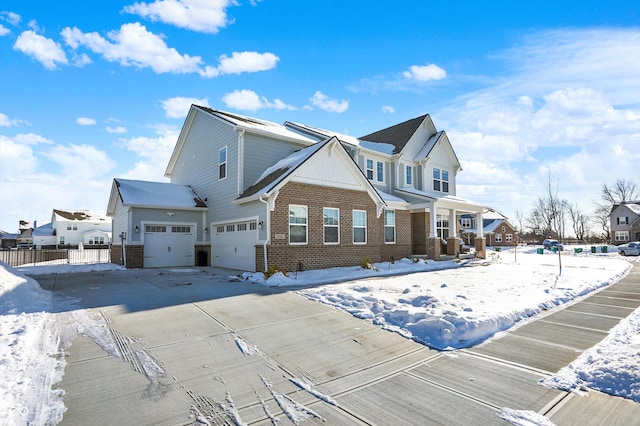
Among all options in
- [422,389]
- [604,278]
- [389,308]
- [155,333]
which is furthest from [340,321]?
[604,278]

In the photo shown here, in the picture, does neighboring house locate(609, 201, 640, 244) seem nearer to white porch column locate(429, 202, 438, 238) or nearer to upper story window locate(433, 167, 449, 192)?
upper story window locate(433, 167, 449, 192)

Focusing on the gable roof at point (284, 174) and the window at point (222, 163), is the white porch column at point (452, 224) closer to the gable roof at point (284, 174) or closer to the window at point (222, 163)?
the gable roof at point (284, 174)

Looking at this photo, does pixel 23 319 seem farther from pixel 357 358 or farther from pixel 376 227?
pixel 376 227

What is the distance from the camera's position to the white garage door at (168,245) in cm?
1786

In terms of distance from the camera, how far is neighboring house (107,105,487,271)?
574 inches

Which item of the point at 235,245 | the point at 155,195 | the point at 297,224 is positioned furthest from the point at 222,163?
the point at 297,224

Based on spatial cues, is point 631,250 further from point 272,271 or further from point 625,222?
point 272,271

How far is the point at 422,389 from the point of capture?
440 centimetres

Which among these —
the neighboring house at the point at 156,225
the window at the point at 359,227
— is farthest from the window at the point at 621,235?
the neighboring house at the point at 156,225

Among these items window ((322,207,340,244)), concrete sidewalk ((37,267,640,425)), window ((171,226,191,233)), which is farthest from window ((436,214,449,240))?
window ((171,226,191,233))

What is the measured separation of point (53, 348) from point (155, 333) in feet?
4.76

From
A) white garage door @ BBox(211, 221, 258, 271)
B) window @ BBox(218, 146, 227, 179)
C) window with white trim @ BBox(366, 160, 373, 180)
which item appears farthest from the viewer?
window with white trim @ BBox(366, 160, 373, 180)

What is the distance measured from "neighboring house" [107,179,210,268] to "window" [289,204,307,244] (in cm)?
682

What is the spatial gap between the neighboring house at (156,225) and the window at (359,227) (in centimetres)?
813
